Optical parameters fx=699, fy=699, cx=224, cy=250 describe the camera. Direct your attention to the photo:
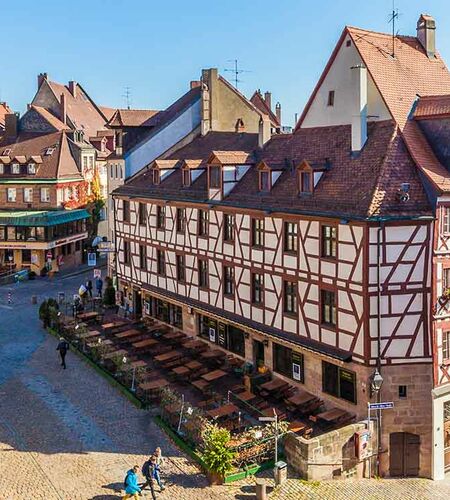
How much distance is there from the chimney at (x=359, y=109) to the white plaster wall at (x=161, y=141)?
16.6 meters

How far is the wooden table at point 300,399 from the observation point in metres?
26.3

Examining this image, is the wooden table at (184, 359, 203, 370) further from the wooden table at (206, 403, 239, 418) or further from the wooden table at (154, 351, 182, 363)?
the wooden table at (206, 403, 239, 418)

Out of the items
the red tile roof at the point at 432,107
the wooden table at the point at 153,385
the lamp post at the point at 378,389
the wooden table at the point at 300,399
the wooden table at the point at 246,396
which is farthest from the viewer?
the wooden table at the point at 153,385

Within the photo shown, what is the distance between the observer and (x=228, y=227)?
3167 centimetres

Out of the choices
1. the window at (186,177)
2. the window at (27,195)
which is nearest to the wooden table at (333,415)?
the window at (186,177)

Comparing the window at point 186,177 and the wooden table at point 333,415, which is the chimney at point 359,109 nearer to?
the wooden table at point 333,415

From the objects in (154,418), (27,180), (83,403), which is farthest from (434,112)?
(27,180)

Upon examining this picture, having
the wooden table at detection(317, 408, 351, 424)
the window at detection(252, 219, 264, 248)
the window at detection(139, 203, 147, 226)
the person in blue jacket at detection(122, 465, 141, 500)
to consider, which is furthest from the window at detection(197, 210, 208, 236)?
the person in blue jacket at detection(122, 465, 141, 500)

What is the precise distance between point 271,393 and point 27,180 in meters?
38.2

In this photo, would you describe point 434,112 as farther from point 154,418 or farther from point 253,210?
point 154,418

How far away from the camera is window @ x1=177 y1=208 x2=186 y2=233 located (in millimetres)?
34844

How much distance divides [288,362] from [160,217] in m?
12.4

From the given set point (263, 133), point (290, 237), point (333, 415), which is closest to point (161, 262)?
point (263, 133)

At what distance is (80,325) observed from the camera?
3722 centimetres
